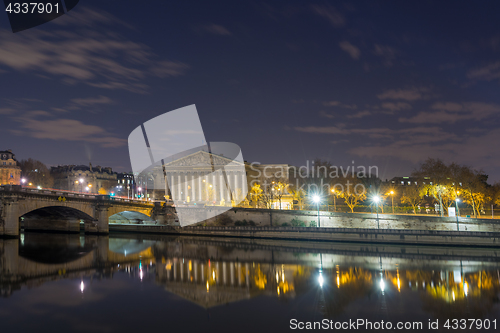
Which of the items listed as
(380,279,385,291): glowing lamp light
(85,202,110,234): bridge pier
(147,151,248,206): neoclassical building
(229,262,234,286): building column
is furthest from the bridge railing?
(380,279,385,291): glowing lamp light

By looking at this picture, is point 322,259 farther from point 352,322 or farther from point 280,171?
point 280,171

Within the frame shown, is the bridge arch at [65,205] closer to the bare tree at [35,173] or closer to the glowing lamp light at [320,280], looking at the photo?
the glowing lamp light at [320,280]

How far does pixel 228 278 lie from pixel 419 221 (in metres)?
26.5

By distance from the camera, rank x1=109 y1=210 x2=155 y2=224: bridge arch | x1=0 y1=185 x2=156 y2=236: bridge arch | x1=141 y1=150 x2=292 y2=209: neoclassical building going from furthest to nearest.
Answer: x1=141 y1=150 x2=292 y2=209: neoclassical building, x1=109 y1=210 x2=155 y2=224: bridge arch, x1=0 y1=185 x2=156 y2=236: bridge arch

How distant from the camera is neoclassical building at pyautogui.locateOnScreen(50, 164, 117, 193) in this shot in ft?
399

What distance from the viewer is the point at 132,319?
1658cm

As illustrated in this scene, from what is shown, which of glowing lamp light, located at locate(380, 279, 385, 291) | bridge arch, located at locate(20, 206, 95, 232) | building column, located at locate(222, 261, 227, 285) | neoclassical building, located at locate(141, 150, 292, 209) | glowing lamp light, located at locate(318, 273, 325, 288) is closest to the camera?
glowing lamp light, located at locate(380, 279, 385, 291)

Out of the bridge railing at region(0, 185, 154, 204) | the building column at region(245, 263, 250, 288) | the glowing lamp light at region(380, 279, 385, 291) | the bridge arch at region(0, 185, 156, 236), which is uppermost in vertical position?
the bridge railing at region(0, 185, 154, 204)

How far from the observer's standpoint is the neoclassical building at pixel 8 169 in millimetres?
84625

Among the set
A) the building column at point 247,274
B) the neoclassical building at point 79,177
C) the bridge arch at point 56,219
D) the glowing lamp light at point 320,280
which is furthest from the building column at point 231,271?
the neoclassical building at point 79,177

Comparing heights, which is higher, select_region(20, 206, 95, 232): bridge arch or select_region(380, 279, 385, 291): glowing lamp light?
select_region(20, 206, 95, 232): bridge arch

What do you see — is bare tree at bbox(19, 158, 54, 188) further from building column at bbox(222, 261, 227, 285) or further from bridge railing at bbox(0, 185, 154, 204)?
building column at bbox(222, 261, 227, 285)

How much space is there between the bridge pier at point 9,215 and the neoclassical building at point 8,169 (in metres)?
51.1

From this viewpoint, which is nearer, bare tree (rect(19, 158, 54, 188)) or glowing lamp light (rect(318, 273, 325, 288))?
glowing lamp light (rect(318, 273, 325, 288))
